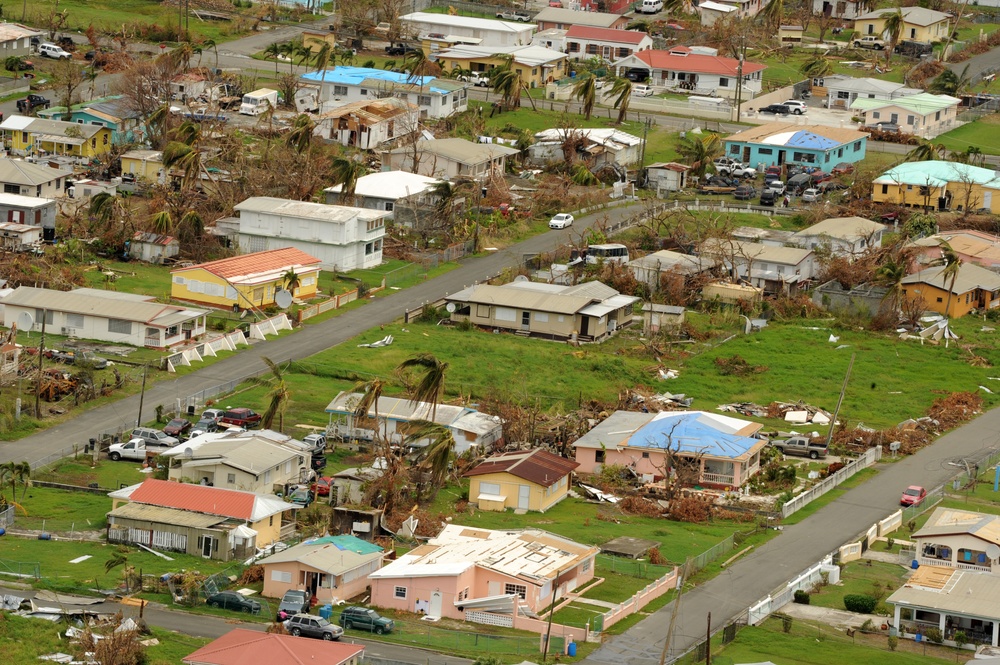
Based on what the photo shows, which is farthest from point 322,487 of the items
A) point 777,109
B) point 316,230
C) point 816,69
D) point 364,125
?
point 816,69

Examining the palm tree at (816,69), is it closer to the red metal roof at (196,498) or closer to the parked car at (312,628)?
Answer: the red metal roof at (196,498)

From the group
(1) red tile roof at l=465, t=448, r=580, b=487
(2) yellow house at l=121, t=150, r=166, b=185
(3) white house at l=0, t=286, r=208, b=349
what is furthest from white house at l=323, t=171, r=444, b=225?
(1) red tile roof at l=465, t=448, r=580, b=487

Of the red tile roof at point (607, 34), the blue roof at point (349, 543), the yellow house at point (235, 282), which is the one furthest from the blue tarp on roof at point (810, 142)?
the blue roof at point (349, 543)

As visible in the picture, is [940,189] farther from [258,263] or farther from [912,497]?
[912,497]

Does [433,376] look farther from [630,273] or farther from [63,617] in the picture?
[630,273]

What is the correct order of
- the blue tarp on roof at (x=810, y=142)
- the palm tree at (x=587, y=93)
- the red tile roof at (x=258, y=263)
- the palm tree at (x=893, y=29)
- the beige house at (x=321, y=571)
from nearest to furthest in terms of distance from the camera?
the beige house at (x=321, y=571) → the red tile roof at (x=258, y=263) → the blue tarp on roof at (x=810, y=142) → the palm tree at (x=587, y=93) → the palm tree at (x=893, y=29)

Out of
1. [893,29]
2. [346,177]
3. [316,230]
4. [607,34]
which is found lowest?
[316,230]

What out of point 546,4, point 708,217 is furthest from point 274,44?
point 708,217

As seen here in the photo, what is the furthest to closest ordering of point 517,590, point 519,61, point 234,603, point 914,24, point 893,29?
point 914,24
point 893,29
point 519,61
point 517,590
point 234,603
